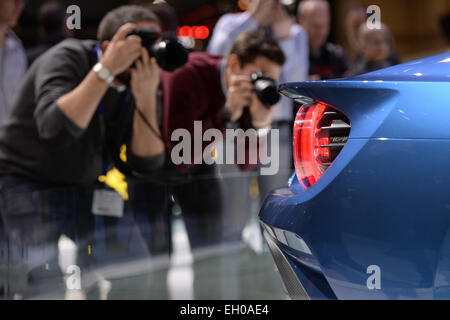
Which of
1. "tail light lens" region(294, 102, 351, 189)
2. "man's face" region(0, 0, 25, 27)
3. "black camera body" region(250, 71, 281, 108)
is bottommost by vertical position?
"tail light lens" region(294, 102, 351, 189)

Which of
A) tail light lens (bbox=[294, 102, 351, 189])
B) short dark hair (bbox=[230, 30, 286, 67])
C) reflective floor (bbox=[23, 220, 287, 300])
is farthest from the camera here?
short dark hair (bbox=[230, 30, 286, 67])

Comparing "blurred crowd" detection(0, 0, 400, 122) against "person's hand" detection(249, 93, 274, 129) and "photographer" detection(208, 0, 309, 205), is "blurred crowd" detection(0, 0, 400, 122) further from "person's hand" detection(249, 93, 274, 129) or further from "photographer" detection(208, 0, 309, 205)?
"person's hand" detection(249, 93, 274, 129)

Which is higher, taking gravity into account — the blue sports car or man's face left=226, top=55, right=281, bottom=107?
man's face left=226, top=55, right=281, bottom=107

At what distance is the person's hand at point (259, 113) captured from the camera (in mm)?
2553

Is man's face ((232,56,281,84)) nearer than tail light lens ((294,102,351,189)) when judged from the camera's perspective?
No

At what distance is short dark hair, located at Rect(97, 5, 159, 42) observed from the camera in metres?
2.33

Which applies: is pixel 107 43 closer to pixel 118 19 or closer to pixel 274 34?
pixel 118 19

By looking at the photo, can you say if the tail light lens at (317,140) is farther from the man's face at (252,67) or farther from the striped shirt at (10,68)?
the striped shirt at (10,68)

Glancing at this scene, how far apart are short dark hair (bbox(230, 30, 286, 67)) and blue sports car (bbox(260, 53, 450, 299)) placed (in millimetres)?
1313

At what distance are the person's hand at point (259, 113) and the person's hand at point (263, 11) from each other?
740 mm

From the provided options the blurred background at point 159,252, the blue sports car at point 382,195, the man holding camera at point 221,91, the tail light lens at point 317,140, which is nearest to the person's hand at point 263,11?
the blurred background at point 159,252

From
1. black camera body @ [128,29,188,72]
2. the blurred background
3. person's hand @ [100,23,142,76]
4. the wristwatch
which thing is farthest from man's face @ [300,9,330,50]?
the wristwatch

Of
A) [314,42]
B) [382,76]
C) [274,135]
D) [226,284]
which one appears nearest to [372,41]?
[314,42]

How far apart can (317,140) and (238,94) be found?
1169mm
